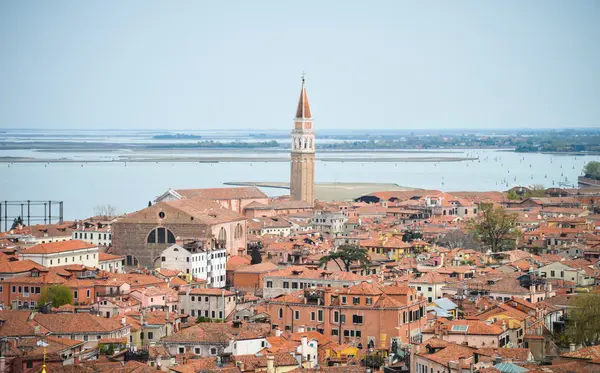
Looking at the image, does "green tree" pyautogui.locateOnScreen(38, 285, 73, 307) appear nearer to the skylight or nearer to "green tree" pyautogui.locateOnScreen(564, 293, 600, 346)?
the skylight

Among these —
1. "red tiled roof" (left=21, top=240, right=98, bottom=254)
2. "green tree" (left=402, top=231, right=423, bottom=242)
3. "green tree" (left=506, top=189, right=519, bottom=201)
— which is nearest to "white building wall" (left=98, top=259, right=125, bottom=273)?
"red tiled roof" (left=21, top=240, right=98, bottom=254)

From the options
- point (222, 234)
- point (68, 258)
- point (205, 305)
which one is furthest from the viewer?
point (222, 234)

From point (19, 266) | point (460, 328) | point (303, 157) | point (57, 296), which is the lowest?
point (57, 296)

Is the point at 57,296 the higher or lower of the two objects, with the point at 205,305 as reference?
higher

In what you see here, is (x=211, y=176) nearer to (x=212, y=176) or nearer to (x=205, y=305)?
(x=212, y=176)

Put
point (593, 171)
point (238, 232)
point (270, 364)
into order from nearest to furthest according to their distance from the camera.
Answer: point (270, 364) < point (238, 232) < point (593, 171)

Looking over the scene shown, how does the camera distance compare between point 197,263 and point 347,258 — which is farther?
point 197,263

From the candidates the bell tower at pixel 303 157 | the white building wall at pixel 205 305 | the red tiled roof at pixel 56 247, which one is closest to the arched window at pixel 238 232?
the red tiled roof at pixel 56 247

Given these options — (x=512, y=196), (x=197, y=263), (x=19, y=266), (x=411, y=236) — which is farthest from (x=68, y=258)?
(x=512, y=196)
